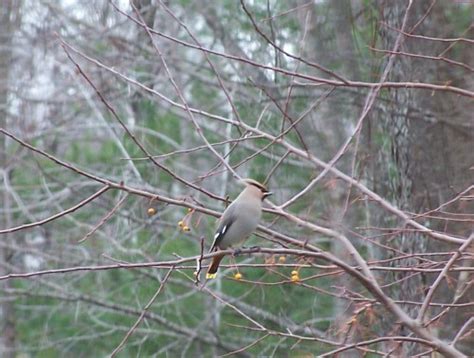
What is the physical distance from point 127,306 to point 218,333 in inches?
40.6

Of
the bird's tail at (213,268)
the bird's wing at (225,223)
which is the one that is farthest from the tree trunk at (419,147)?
the bird's tail at (213,268)

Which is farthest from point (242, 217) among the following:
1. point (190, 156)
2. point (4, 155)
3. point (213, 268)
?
point (4, 155)

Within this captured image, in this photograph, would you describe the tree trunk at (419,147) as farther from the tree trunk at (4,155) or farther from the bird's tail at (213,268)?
the tree trunk at (4,155)

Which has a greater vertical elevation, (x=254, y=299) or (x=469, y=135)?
(x=469, y=135)

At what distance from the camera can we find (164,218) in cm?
1228

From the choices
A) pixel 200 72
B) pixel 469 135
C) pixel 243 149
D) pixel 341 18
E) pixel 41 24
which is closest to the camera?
pixel 469 135

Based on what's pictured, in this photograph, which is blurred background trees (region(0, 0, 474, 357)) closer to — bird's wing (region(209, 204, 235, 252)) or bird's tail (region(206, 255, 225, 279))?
bird's wing (region(209, 204, 235, 252))

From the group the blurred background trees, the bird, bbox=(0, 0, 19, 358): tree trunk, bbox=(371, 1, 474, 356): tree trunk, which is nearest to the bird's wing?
the bird

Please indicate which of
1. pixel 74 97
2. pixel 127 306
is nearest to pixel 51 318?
pixel 127 306

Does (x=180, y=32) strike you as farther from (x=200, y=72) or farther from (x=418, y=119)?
(x=418, y=119)

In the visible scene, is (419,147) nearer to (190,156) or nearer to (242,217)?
(242,217)

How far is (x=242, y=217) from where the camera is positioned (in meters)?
5.55

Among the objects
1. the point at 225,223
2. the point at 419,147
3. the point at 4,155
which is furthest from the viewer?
the point at 4,155

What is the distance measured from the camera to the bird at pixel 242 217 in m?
5.51
